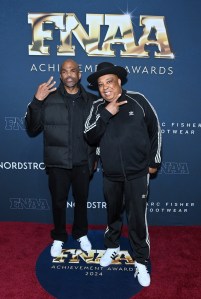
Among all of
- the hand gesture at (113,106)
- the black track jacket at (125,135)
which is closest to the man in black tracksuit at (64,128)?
the black track jacket at (125,135)

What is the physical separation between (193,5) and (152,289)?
2.55 m

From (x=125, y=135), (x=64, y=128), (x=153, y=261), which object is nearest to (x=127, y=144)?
(x=125, y=135)

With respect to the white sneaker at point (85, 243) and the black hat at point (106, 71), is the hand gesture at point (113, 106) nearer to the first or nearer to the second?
the black hat at point (106, 71)

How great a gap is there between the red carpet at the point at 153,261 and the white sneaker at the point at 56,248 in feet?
0.49

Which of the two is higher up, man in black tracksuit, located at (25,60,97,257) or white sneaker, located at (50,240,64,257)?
man in black tracksuit, located at (25,60,97,257)

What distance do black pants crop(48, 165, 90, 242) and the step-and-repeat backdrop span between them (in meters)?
0.48

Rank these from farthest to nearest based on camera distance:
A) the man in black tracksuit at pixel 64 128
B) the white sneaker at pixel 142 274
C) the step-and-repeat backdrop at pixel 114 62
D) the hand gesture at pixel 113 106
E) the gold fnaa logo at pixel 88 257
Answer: the step-and-repeat backdrop at pixel 114 62
the gold fnaa logo at pixel 88 257
the man in black tracksuit at pixel 64 128
the white sneaker at pixel 142 274
the hand gesture at pixel 113 106

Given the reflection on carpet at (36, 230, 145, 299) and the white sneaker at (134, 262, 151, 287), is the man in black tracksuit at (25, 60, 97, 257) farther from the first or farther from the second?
the white sneaker at (134, 262, 151, 287)

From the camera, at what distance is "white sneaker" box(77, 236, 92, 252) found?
3.02 m

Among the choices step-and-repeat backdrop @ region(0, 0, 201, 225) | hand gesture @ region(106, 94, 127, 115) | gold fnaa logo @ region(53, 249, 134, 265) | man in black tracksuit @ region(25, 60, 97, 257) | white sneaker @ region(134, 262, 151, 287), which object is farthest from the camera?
step-and-repeat backdrop @ region(0, 0, 201, 225)

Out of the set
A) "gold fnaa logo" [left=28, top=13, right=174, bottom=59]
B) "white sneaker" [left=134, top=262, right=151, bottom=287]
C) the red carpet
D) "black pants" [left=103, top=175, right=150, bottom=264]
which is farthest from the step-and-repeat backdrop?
"white sneaker" [left=134, top=262, right=151, bottom=287]

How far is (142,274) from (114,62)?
6.41 ft

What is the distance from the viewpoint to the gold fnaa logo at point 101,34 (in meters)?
2.99

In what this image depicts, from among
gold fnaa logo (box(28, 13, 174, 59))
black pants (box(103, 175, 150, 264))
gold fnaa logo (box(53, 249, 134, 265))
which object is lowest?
gold fnaa logo (box(53, 249, 134, 265))
